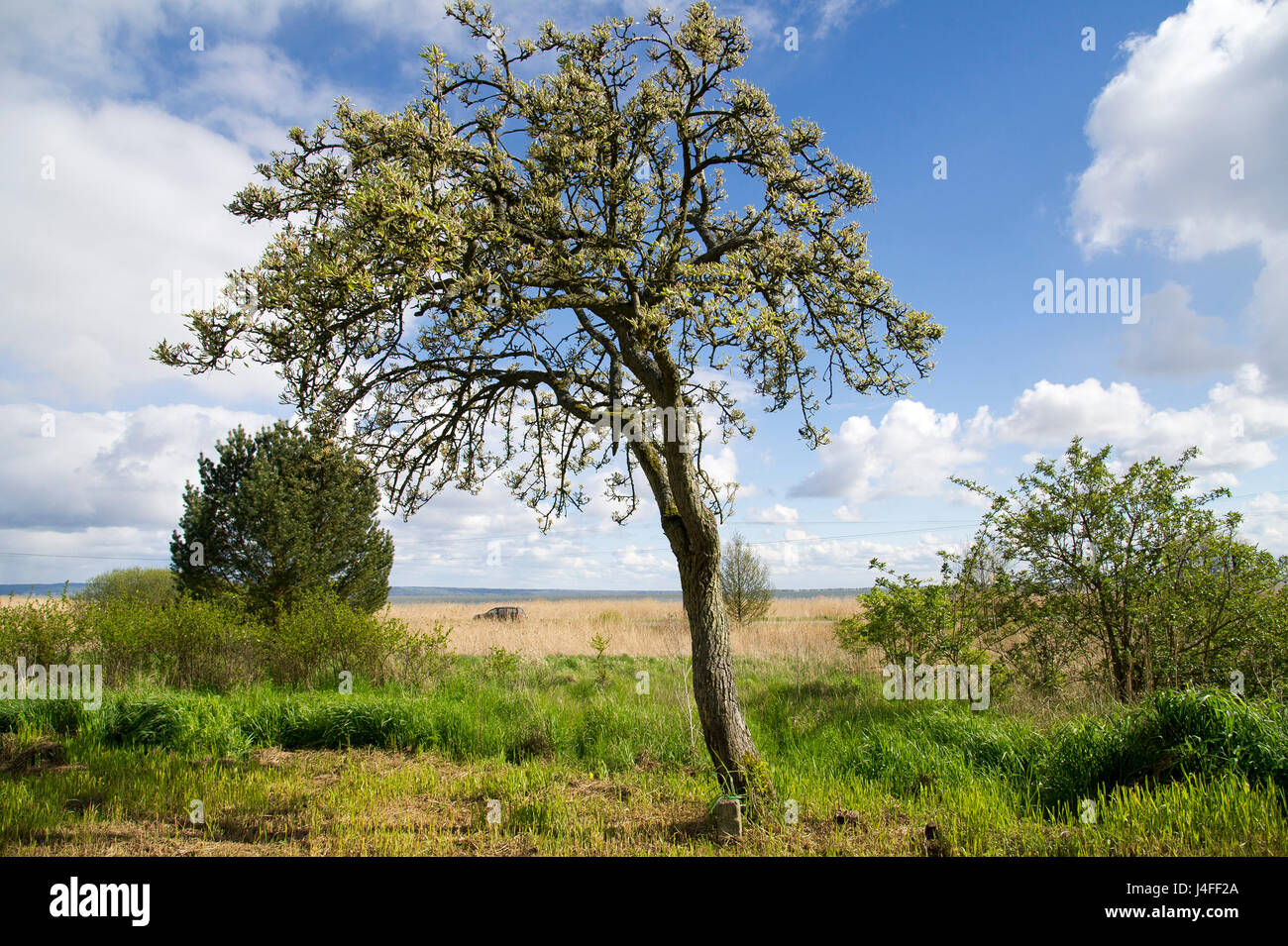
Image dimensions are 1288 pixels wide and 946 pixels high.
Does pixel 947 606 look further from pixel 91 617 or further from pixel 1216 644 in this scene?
pixel 91 617

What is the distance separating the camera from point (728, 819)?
4.93 m

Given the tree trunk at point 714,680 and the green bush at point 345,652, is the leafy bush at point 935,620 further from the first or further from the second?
the green bush at point 345,652

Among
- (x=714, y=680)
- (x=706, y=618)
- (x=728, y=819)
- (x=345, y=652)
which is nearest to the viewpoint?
(x=728, y=819)

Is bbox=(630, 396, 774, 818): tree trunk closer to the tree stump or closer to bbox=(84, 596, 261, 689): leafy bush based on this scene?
the tree stump

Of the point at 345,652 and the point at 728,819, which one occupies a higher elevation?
the point at 728,819

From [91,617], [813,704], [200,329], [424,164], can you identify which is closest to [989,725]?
[813,704]

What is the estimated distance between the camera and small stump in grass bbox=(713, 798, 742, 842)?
4.86 m

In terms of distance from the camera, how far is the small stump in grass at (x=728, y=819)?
4.86 metres

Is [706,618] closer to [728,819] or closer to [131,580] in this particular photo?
[728,819]

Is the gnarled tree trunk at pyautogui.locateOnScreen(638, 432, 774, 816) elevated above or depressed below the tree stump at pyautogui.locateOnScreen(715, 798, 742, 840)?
above

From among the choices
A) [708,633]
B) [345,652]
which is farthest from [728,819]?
[345,652]

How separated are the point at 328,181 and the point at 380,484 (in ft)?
9.66

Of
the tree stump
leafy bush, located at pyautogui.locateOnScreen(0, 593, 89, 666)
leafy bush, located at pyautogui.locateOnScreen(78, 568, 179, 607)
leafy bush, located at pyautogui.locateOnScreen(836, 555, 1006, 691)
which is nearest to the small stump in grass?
the tree stump

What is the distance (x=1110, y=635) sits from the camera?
8.37 meters
